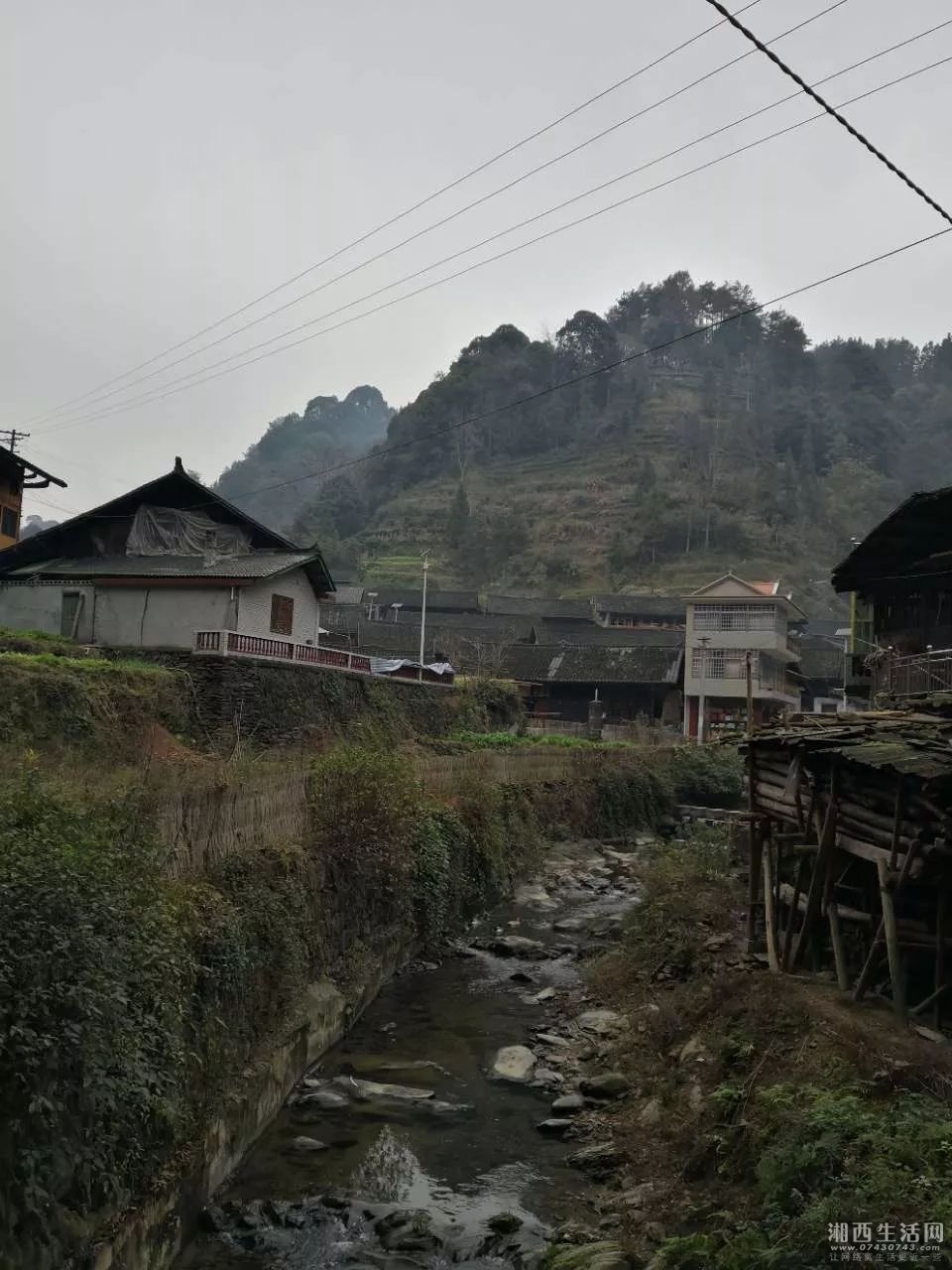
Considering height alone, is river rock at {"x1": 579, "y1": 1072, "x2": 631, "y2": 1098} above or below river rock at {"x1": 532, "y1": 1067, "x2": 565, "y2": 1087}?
above

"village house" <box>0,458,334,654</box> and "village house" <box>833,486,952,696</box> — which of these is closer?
"village house" <box>833,486,952,696</box>

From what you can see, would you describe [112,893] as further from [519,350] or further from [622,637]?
[519,350]

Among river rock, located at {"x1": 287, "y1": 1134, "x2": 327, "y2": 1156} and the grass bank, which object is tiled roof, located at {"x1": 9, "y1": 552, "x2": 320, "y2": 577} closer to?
the grass bank

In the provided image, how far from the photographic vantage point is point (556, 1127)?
31.7 ft

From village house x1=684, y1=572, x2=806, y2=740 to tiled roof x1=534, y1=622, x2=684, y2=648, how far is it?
622 cm

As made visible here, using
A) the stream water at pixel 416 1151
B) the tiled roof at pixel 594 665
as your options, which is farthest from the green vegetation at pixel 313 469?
the stream water at pixel 416 1151

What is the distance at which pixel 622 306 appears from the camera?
12281 cm

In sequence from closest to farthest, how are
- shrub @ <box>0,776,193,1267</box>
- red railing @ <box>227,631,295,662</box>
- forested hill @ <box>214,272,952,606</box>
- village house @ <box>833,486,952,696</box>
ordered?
1. shrub @ <box>0,776,193,1267</box>
2. village house @ <box>833,486,952,696</box>
3. red railing @ <box>227,631,295,662</box>
4. forested hill @ <box>214,272,952,606</box>

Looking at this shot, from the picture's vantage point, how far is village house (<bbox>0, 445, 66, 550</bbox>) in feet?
112

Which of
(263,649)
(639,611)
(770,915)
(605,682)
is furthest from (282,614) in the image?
(639,611)

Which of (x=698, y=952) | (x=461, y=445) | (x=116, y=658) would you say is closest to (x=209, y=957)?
(x=698, y=952)

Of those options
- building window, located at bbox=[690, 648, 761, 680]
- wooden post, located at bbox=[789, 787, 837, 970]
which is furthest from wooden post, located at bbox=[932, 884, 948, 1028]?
building window, located at bbox=[690, 648, 761, 680]

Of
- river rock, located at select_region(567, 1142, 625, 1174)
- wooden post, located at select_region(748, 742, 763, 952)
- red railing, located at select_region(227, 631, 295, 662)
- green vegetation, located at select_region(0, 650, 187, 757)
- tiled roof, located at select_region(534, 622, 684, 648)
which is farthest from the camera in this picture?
tiled roof, located at select_region(534, 622, 684, 648)

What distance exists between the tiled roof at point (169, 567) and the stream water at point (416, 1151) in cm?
1597
